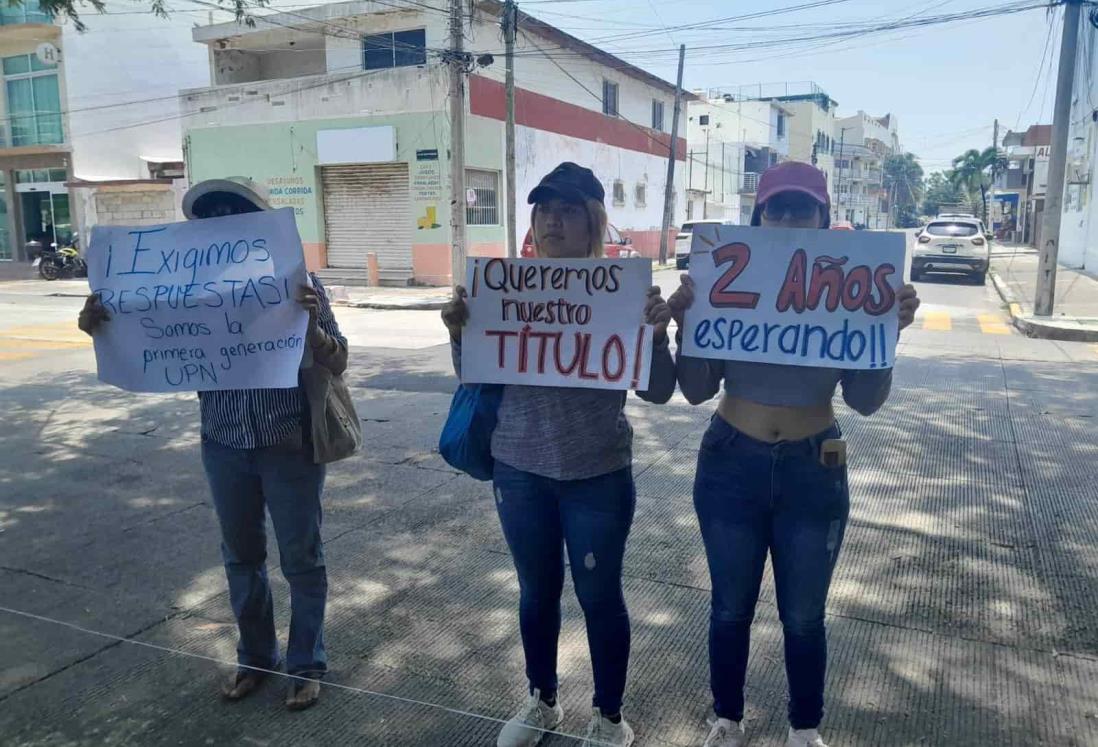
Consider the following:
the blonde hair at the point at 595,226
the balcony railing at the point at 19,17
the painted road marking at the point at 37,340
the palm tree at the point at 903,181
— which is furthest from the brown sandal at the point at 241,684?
the palm tree at the point at 903,181

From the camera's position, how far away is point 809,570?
2547 millimetres

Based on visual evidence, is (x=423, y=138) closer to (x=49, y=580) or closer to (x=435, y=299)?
(x=435, y=299)

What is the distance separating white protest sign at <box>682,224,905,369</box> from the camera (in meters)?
2.64

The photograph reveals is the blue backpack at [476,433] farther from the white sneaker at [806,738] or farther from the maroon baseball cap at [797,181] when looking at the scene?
the white sneaker at [806,738]

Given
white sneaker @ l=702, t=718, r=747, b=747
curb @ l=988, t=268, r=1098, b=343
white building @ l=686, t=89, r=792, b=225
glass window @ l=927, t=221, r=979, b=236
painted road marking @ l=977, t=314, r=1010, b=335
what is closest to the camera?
white sneaker @ l=702, t=718, r=747, b=747

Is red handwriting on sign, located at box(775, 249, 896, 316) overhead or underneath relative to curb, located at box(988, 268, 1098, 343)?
overhead

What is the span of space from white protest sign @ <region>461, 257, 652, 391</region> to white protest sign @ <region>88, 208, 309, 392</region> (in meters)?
0.65

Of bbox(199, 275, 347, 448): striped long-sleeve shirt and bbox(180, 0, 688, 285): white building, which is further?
bbox(180, 0, 688, 285): white building

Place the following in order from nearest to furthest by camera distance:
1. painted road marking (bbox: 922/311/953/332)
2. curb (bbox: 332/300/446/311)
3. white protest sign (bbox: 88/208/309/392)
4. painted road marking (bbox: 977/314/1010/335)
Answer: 1. white protest sign (bbox: 88/208/309/392)
2. painted road marking (bbox: 977/314/1010/335)
3. painted road marking (bbox: 922/311/953/332)
4. curb (bbox: 332/300/446/311)

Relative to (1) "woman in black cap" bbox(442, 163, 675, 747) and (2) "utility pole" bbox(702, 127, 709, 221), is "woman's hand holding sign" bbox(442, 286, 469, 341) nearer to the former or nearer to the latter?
(1) "woman in black cap" bbox(442, 163, 675, 747)

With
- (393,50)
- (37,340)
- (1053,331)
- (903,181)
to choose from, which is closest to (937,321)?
(1053,331)

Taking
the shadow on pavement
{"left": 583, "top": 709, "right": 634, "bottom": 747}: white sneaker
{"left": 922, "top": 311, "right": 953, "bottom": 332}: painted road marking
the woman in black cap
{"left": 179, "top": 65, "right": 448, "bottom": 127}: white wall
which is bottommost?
the shadow on pavement

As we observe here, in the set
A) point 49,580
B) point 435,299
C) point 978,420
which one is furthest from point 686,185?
point 49,580

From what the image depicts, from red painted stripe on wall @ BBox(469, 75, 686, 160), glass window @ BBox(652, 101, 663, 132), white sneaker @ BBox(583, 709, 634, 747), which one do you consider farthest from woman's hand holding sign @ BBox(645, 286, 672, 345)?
glass window @ BBox(652, 101, 663, 132)
